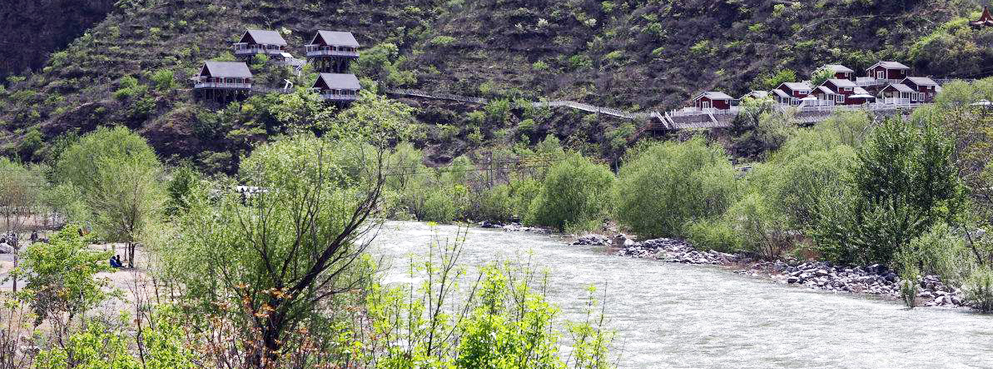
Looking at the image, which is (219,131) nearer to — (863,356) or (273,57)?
(273,57)

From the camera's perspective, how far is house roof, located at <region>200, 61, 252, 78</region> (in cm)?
12812

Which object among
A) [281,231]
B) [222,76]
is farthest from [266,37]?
[281,231]

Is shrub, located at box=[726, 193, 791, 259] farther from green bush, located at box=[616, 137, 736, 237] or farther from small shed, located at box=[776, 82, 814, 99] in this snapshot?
small shed, located at box=[776, 82, 814, 99]

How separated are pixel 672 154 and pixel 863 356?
37799 mm

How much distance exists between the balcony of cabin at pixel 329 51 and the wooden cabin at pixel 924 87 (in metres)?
74.3

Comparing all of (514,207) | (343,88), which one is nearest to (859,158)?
(514,207)

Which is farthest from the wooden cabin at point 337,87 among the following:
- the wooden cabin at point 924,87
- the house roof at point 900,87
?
the wooden cabin at point 924,87

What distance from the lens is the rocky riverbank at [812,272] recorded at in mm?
40500

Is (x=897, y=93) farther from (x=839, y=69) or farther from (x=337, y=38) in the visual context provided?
(x=337, y=38)

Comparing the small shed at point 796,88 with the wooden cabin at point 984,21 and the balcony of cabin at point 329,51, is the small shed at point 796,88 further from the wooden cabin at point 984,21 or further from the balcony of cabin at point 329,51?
the balcony of cabin at point 329,51

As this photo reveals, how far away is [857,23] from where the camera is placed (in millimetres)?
116688

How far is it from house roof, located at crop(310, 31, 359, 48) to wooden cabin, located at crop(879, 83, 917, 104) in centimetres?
7236

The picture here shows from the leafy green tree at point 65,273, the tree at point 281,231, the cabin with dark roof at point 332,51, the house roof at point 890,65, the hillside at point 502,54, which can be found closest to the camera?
the tree at point 281,231

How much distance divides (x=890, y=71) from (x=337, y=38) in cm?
7330
